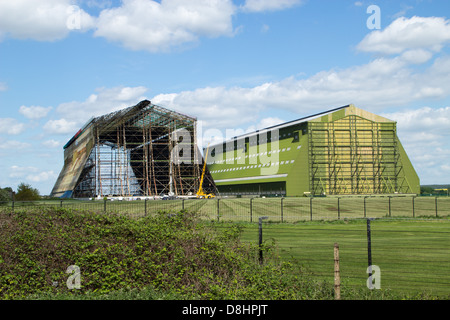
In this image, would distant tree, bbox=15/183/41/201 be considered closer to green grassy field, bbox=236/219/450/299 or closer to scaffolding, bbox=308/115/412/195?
scaffolding, bbox=308/115/412/195

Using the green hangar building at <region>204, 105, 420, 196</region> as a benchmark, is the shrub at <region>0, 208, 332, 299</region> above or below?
below

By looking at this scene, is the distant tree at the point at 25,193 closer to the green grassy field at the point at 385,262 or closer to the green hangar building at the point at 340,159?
the green hangar building at the point at 340,159

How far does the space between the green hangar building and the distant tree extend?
4160cm

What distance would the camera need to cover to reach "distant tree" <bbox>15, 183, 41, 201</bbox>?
6822cm

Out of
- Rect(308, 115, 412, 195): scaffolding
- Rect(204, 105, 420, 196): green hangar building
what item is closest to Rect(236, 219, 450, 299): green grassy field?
Rect(204, 105, 420, 196): green hangar building

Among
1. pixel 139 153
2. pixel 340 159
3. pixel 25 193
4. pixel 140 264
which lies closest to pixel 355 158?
pixel 340 159

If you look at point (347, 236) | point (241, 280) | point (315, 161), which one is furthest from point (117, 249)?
point (315, 161)

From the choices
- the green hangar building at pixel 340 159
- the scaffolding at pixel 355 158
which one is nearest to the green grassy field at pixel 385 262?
the green hangar building at pixel 340 159

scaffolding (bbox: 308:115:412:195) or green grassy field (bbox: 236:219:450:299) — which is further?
scaffolding (bbox: 308:115:412:195)

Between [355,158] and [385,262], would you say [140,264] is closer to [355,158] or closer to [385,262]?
[385,262]

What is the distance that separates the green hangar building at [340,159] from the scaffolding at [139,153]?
15.5 metres

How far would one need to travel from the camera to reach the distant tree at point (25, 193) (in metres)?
68.2

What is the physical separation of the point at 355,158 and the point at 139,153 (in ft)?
131
